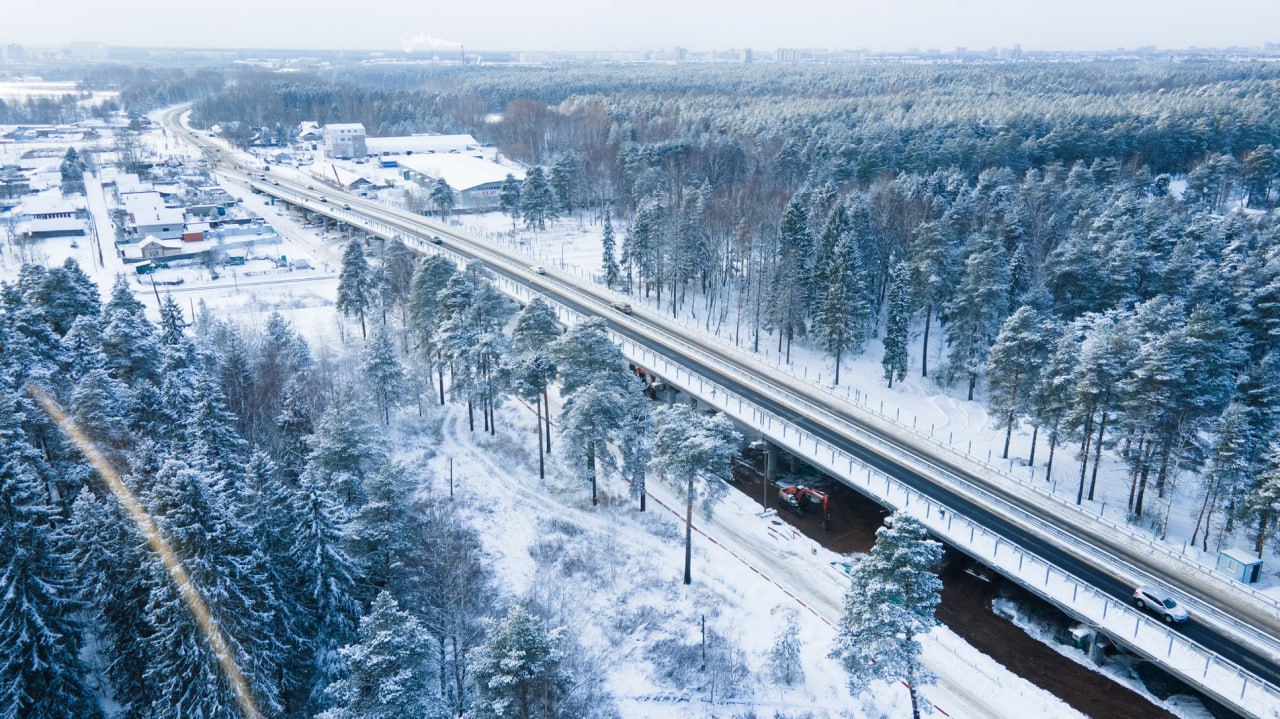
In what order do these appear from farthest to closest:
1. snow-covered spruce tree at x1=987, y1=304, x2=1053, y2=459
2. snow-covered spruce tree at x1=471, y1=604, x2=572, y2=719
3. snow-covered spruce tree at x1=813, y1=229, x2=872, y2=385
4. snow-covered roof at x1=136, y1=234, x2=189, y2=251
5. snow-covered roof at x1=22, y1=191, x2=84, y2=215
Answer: snow-covered roof at x1=22, y1=191, x2=84, y2=215, snow-covered roof at x1=136, y1=234, x2=189, y2=251, snow-covered spruce tree at x1=813, y1=229, x2=872, y2=385, snow-covered spruce tree at x1=987, y1=304, x2=1053, y2=459, snow-covered spruce tree at x1=471, y1=604, x2=572, y2=719

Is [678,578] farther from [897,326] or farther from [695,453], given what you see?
[897,326]

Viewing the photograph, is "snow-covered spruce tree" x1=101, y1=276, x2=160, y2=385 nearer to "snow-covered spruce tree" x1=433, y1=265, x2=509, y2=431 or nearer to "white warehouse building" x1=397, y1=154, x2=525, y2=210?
"snow-covered spruce tree" x1=433, y1=265, x2=509, y2=431

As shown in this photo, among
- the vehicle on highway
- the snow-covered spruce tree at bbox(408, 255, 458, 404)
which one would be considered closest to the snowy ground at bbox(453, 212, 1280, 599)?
the vehicle on highway

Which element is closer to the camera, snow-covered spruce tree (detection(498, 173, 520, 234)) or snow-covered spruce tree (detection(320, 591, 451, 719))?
snow-covered spruce tree (detection(320, 591, 451, 719))

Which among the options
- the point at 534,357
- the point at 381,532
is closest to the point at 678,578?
the point at 381,532

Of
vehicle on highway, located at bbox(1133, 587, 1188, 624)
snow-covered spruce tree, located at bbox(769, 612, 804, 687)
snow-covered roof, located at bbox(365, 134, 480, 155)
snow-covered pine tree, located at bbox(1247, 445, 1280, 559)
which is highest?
snow-covered roof, located at bbox(365, 134, 480, 155)

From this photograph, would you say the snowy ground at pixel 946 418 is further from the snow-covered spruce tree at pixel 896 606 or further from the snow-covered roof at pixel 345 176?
the snow-covered roof at pixel 345 176

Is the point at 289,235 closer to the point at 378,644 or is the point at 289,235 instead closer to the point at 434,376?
the point at 434,376
